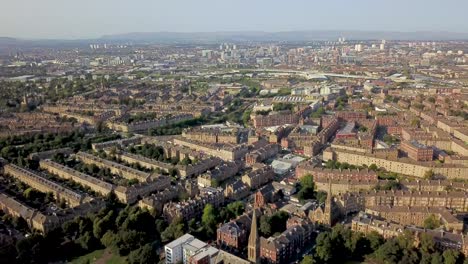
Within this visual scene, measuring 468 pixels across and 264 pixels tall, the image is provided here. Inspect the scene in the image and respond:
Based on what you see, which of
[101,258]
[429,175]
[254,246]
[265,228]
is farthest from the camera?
[429,175]

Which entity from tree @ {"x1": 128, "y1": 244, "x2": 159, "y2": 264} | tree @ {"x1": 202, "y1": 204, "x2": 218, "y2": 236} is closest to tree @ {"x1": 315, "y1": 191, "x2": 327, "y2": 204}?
tree @ {"x1": 202, "y1": 204, "x2": 218, "y2": 236}

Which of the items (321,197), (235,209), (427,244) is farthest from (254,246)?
(321,197)

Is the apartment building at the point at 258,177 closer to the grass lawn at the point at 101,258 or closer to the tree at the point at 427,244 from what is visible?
the grass lawn at the point at 101,258

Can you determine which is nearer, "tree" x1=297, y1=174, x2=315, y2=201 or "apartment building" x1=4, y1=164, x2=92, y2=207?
"apartment building" x1=4, y1=164, x2=92, y2=207

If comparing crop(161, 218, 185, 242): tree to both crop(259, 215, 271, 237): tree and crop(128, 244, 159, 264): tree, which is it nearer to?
crop(128, 244, 159, 264): tree

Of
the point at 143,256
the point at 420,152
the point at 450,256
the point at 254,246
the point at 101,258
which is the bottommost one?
the point at 101,258

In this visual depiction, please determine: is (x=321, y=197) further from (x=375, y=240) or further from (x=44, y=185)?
(x=44, y=185)

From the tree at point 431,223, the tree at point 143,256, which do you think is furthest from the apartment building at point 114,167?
the tree at point 431,223

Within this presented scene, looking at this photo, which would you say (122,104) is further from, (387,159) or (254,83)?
(387,159)
